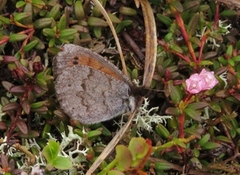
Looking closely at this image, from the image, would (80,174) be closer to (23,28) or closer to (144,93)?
(144,93)

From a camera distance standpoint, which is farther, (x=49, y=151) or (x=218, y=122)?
(x=218, y=122)

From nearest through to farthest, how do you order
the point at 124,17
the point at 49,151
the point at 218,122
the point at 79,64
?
the point at 49,151
the point at 79,64
the point at 218,122
the point at 124,17

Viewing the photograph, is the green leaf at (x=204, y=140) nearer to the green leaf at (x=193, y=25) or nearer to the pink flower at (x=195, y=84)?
the pink flower at (x=195, y=84)

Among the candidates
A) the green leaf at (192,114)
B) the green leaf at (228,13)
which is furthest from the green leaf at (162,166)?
the green leaf at (228,13)

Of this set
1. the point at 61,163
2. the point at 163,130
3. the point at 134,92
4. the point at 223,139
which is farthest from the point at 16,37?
the point at 223,139

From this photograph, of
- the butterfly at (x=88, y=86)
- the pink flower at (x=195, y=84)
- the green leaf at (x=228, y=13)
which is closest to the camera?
the pink flower at (x=195, y=84)

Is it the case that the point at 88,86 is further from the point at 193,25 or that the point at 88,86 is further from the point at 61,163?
the point at 193,25

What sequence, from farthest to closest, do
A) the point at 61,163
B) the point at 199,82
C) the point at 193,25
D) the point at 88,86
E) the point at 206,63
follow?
the point at 193,25 → the point at 206,63 → the point at 88,86 → the point at 199,82 → the point at 61,163

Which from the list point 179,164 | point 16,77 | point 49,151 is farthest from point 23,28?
point 179,164
